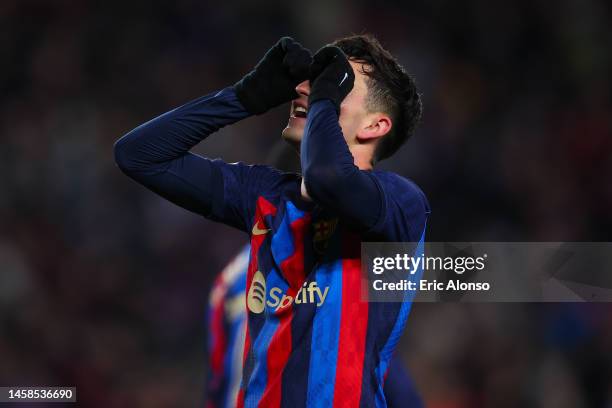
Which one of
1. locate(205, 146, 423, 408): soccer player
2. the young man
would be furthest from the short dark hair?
locate(205, 146, 423, 408): soccer player

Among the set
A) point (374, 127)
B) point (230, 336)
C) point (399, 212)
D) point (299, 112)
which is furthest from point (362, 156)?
point (230, 336)

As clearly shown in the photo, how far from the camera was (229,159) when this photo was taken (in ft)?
18.7

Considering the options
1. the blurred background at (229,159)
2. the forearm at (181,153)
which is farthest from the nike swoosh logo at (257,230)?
the blurred background at (229,159)

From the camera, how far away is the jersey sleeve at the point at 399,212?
213 cm

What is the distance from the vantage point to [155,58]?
20.9 ft

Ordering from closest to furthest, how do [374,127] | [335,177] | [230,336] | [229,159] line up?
[335,177]
[374,127]
[230,336]
[229,159]

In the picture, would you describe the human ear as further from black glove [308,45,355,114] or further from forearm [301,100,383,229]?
forearm [301,100,383,229]

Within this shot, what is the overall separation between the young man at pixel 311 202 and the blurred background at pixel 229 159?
8.49ft

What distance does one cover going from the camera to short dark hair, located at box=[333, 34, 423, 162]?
95.1 inches

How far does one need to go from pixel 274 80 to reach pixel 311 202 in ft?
1.01

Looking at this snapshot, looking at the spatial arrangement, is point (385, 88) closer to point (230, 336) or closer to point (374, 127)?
point (374, 127)

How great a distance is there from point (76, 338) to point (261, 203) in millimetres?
3219

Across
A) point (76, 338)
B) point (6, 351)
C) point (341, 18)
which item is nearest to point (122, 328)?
point (76, 338)

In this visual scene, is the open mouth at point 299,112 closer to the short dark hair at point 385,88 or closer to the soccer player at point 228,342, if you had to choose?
the short dark hair at point 385,88
